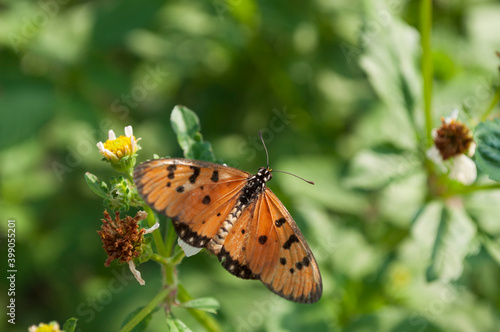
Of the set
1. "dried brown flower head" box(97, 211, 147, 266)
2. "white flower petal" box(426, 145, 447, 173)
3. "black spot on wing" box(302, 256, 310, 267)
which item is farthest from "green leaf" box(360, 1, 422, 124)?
"dried brown flower head" box(97, 211, 147, 266)

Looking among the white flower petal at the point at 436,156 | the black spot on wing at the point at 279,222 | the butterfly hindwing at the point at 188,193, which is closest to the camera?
the butterfly hindwing at the point at 188,193

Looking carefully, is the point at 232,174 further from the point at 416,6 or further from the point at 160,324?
the point at 416,6

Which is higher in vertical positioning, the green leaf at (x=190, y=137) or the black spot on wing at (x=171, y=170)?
the black spot on wing at (x=171, y=170)

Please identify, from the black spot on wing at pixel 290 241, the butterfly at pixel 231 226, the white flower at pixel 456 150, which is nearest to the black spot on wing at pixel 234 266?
the butterfly at pixel 231 226

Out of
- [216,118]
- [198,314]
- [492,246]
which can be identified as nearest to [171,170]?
[198,314]

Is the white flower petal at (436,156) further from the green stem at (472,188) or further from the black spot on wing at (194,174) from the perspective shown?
the black spot on wing at (194,174)

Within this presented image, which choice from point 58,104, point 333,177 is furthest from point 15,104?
point 333,177

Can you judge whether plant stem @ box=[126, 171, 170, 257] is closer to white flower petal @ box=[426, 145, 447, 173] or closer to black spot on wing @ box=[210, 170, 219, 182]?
black spot on wing @ box=[210, 170, 219, 182]
